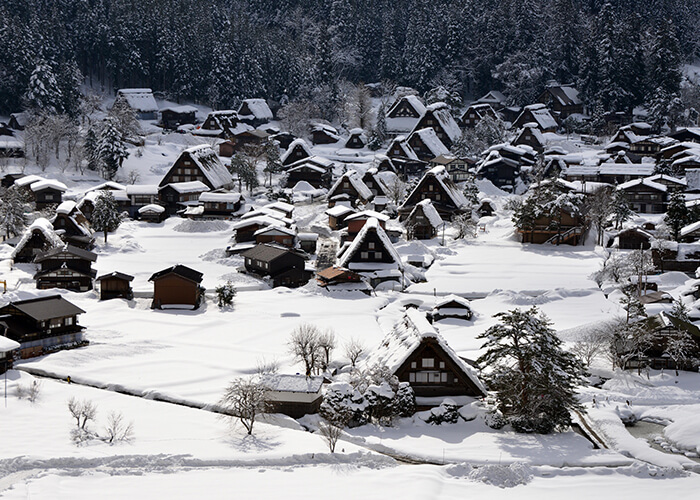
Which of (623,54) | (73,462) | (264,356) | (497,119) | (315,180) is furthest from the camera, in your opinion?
(623,54)

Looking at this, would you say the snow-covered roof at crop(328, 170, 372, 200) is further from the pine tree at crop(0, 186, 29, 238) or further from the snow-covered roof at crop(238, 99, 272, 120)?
the snow-covered roof at crop(238, 99, 272, 120)

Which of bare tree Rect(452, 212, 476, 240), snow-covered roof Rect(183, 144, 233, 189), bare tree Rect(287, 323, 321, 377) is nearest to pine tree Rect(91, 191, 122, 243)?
snow-covered roof Rect(183, 144, 233, 189)

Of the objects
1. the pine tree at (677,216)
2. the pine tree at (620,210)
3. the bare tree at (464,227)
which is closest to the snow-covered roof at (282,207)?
the bare tree at (464,227)

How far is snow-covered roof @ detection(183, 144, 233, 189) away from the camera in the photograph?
64.4 metres

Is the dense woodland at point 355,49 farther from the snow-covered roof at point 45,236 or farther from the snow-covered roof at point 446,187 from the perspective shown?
the snow-covered roof at point 446,187

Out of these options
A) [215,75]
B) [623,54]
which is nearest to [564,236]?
[623,54]

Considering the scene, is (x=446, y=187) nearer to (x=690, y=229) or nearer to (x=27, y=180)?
(x=690, y=229)

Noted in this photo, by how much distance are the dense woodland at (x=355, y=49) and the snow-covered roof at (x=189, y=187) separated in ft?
76.8

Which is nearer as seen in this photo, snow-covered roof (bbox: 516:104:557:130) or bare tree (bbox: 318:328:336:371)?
bare tree (bbox: 318:328:336:371)

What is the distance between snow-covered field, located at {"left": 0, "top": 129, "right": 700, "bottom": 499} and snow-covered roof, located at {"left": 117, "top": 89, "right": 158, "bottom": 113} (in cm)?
4695

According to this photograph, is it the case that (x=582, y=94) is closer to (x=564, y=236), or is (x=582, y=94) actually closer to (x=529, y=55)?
(x=529, y=55)

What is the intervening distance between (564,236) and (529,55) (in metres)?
52.3

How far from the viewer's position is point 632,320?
105 ft

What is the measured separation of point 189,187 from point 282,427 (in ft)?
133
